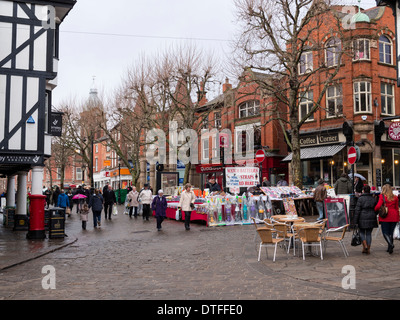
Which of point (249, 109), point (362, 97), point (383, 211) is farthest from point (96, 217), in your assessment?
point (249, 109)

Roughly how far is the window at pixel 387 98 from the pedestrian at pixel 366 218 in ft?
65.8

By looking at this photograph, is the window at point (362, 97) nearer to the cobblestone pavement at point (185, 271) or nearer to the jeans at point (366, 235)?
the cobblestone pavement at point (185, 271)

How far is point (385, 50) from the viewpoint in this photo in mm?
28844

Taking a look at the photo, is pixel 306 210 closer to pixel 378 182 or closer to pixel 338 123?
pixel 378 182

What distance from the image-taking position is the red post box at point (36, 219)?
48.1 ft

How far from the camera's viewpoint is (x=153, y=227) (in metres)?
18.3

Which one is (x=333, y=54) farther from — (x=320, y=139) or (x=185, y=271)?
(x=185, y=271)

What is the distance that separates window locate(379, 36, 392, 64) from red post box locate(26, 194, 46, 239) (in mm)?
23576

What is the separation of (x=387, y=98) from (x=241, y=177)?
14.6 metres

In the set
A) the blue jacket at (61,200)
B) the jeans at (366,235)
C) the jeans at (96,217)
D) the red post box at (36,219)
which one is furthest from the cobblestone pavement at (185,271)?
the blue jacket at (61,200)

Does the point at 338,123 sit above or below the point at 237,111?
below

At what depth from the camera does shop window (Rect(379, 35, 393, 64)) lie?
28.6m
